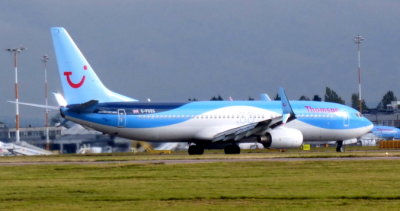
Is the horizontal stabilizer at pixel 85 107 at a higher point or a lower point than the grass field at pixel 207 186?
higher

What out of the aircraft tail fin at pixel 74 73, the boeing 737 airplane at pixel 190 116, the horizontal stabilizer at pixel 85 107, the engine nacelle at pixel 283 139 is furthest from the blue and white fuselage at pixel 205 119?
the aircraft tail fin at pixel 74 73

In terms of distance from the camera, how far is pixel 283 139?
206ft

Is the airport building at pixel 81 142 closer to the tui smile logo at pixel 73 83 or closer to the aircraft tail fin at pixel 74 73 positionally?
the aircraft tail fin at pixel 74 73

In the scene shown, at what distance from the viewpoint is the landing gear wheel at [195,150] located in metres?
66.0

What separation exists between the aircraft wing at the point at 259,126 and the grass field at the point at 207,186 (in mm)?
16966

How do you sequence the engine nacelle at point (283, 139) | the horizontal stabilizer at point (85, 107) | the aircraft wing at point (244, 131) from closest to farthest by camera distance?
the horizontal stabilizer at point (85, 107) < the aircraft wing at point (244, 131) < the engine nacelle at point (283, 139)

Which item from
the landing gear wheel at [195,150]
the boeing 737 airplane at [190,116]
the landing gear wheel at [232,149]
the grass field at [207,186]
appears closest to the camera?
the grass field at [207,186]

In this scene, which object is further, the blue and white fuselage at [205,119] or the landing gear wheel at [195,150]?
the landing gear wheel at [195,150]

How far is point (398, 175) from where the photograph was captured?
116 feet

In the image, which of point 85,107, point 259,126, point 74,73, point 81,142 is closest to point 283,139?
point 259,126

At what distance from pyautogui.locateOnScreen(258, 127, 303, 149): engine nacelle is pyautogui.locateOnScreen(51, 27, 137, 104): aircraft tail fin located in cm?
1159

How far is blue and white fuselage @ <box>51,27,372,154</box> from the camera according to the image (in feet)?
199

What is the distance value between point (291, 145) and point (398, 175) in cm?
2750

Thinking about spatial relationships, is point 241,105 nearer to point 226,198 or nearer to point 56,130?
point 56,130
